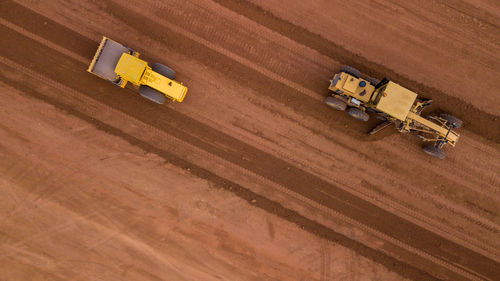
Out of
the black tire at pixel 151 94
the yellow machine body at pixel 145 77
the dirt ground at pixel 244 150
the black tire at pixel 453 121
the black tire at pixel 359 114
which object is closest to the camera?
the yellow machine body at pixel 145 77

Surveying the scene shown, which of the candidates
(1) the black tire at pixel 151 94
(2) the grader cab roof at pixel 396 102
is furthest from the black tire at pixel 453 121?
(1) the black tire at pixel 151 94

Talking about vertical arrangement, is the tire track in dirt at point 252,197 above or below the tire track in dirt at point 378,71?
below

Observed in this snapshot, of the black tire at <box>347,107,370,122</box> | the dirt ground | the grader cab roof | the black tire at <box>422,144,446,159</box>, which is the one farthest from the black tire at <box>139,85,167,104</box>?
the black tire at <box>422,144,446,159</box>

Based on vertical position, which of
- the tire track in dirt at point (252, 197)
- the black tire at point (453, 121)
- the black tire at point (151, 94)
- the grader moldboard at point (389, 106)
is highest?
the black tire at point (453, 121)

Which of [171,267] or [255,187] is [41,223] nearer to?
[171,267]

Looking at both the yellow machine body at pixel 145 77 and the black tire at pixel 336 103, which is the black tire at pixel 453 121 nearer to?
the black tire at pixel 336 103

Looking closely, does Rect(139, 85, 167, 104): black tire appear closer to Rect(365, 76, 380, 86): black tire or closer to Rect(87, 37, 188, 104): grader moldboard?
Rect(87, 37, 188, 104): grader moldboard
